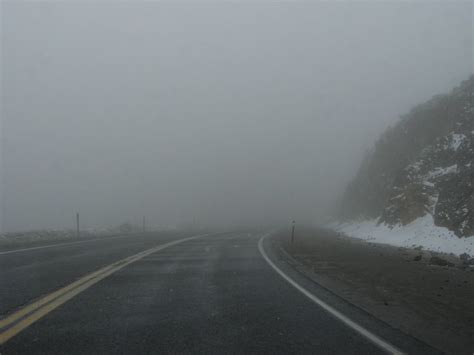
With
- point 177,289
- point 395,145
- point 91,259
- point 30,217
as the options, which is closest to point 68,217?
point 30,217

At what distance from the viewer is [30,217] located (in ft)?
255

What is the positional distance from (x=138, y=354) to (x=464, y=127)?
81.4ft

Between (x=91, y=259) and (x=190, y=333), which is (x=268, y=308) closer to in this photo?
(x=190, y=333)

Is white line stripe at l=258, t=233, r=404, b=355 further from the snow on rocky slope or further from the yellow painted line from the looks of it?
the snow on rocky slope

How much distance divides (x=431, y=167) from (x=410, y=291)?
18.9 m

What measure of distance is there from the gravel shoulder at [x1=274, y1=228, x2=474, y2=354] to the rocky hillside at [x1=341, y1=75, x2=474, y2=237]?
525cm

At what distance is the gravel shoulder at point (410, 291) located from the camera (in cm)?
544

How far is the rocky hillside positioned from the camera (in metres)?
18.7

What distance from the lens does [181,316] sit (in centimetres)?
603

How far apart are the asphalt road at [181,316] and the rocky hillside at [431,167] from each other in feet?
39.8

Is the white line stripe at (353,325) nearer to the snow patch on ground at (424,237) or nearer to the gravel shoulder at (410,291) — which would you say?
the gravel shoulder at (410,291)

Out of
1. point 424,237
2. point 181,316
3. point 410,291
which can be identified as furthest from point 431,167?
point 181,316

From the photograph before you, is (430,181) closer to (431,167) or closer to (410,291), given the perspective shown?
(431,167)

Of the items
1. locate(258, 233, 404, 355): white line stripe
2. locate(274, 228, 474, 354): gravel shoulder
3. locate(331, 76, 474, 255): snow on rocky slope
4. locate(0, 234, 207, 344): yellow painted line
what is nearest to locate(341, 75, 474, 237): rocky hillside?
locate(331, 76, 474, 255): snow on rocky slope
